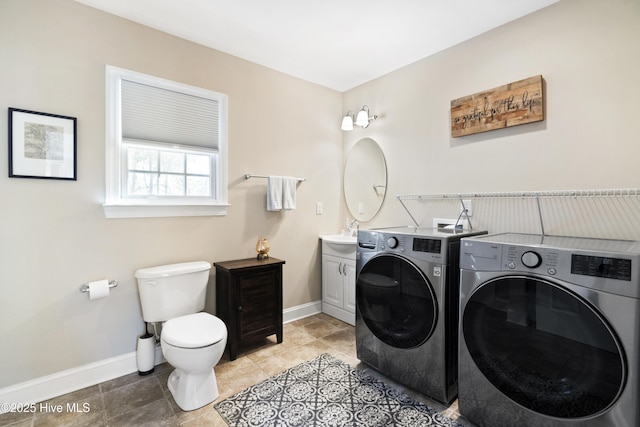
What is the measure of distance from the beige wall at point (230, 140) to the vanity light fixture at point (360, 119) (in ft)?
1.35

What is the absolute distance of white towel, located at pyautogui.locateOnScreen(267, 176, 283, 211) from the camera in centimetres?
270

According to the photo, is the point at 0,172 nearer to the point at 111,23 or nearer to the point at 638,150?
the point at 111,23

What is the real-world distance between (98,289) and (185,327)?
0.61 metres

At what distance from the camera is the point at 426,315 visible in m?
1.75

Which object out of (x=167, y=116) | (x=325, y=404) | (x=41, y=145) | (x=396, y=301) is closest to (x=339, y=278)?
(x=396, y=301)

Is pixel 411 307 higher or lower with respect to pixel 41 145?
lower

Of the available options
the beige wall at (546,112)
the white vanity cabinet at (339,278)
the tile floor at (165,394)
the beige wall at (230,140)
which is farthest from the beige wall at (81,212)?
the beige wall at (546,112)

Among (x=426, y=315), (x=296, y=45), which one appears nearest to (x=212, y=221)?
(x=296, y=45)

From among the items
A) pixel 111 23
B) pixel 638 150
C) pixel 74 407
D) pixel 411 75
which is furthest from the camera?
pixel 411 75

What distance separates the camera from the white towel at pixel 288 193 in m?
2.77

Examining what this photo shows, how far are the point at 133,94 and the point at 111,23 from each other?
0.44 meters

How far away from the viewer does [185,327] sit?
1.84m

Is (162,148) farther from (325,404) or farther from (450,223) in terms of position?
(450,223)

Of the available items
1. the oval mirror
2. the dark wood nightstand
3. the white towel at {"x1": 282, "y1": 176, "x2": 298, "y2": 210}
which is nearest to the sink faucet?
the oval mirror
